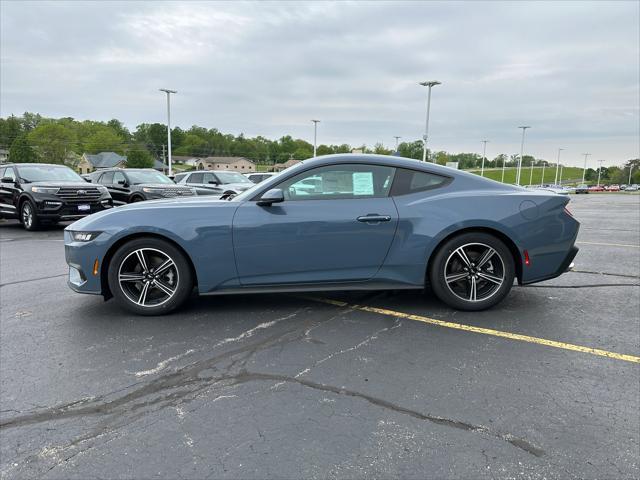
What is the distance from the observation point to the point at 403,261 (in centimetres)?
396

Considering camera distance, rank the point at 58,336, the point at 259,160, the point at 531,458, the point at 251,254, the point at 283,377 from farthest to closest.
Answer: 1. the point at 259,160
2. the point at 251,254
3. the point at 58,336
4. the point at 283,377
5. the point at 531,458

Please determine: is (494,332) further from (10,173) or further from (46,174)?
(10,173)

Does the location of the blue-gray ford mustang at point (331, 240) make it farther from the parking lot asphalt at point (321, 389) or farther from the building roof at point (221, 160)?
the building roof at point (221, 160)

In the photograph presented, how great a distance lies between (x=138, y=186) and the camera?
43.6 feet

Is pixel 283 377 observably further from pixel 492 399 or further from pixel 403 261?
pixel 403 261

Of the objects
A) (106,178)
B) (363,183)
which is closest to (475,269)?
(363,183)

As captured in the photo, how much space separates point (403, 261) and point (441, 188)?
79 cm

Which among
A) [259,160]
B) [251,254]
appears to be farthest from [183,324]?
[259,160]

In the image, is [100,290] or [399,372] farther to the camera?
[100,290]

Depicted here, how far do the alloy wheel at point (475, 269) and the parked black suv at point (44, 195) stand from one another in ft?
32.6

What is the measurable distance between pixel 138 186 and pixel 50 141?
96.5m

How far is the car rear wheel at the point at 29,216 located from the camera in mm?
10609

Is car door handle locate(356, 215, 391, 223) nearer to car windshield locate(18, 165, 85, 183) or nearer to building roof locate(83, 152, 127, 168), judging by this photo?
car windshield locate(18, 165, 85, 183)

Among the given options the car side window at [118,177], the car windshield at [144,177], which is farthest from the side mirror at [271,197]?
the car side window at [118,177]
